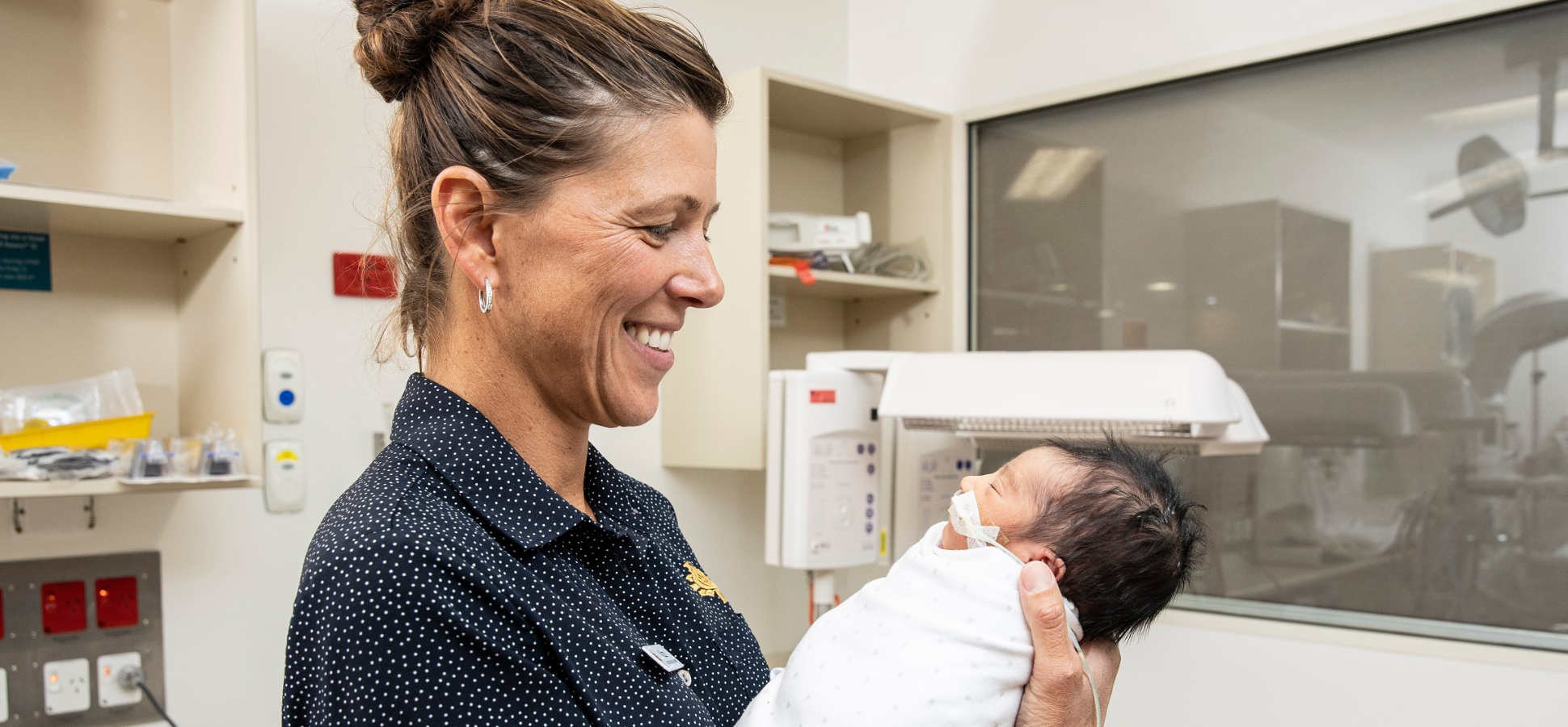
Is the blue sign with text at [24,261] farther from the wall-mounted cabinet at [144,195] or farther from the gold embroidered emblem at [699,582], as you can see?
the gold embroidered emblem at [699,582]

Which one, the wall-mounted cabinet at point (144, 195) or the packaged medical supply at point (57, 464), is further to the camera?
the wall-mounted cabinet at point (144, 195)

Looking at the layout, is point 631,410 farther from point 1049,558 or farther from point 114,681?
point 114,681

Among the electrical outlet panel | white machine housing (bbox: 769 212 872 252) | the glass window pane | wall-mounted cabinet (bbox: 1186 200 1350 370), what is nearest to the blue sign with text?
the electrical outlet panel

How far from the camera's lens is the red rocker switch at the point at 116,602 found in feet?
5.41

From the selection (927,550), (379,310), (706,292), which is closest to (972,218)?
(379,310)

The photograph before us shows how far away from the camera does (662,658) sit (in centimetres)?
84

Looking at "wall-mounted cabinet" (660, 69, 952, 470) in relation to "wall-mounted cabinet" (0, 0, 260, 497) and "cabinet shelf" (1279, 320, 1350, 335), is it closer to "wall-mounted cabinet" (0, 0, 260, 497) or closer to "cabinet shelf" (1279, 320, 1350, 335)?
"cabinet shelf" (1279, 320, 1350, 335)

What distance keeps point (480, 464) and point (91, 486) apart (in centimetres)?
91

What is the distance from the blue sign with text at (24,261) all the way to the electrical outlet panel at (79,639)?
42 centimetres

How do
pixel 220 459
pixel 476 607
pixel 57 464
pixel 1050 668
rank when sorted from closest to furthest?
1. pixel 476 607
2. pixel 1050 668
3. pixel 57 464
4. pixel 220 459

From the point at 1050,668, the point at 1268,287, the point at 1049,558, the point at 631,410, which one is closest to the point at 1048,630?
the point at 1050,668

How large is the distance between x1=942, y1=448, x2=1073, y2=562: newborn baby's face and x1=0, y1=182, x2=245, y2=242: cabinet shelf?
110cm

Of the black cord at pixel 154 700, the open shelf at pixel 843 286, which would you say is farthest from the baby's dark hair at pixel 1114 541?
the black cord at pixel 154 700

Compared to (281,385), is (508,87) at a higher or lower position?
higher
